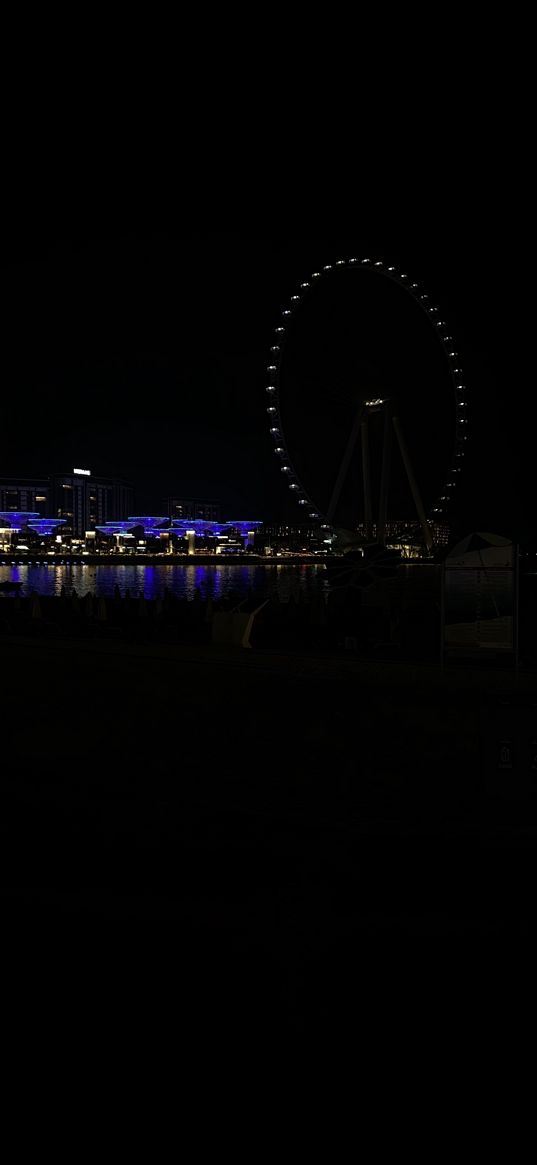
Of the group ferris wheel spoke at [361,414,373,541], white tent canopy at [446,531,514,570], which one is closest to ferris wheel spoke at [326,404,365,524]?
ferris wheel spoke at [361,414,373,541]

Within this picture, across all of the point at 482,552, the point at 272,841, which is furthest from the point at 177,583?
the point at 272,841

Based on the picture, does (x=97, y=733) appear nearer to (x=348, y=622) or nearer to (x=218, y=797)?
(x=218, y=797)

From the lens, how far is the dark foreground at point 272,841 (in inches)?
187

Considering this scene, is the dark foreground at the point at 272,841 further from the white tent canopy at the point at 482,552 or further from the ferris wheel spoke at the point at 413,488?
the ferris wheel spoke at the point at 413,488

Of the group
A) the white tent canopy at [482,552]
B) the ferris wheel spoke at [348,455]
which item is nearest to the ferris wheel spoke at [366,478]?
the ferris wheel spoke at [348,455]

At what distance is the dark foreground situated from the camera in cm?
474

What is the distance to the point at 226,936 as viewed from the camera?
4.98m

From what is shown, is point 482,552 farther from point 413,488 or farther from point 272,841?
point 413,488

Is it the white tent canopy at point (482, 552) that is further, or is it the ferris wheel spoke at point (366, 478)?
the ferris wheel spoke at point (366, 478)

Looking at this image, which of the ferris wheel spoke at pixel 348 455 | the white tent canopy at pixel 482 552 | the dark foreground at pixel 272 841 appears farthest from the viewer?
the ferris wheel spoke at pixel 348 455

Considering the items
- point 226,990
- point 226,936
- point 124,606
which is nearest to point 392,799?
point 226,936

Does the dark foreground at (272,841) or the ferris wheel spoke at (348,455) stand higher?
the ferris wheel spoke at (348,455)

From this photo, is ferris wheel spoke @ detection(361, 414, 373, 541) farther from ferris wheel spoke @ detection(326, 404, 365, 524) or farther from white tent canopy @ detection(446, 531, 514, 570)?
white tent canopy @ detection(446, 531, 514, 570)

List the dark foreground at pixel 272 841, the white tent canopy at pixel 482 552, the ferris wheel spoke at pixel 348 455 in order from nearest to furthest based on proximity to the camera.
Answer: the dark foreground at pixel 272 841
the white tent canopy at pixel 482 552
the ferris wheel spoke at pixel 348 455
